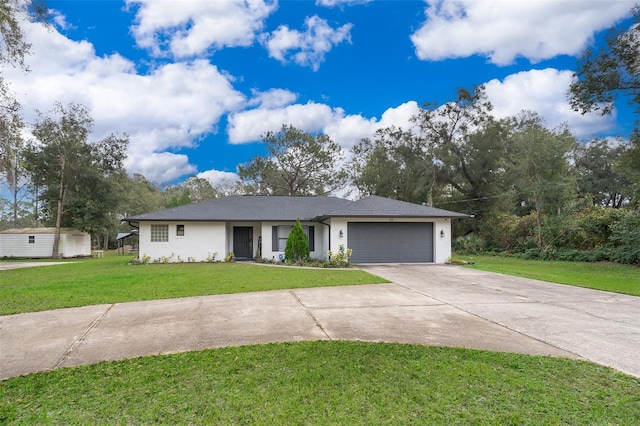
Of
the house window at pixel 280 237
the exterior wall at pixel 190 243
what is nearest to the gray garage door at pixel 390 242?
the house window at pixel 280 237

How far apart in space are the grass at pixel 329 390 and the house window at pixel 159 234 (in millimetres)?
14039

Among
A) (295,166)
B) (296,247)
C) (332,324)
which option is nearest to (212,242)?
(296,247)

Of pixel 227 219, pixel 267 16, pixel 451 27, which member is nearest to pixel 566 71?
pixel 451 27

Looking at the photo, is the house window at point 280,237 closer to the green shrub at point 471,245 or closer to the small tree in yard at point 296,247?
the small tree in yard at point 296,247

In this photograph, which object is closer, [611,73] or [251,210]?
[611,73]

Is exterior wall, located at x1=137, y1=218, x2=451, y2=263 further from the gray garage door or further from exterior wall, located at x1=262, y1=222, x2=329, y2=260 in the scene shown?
the gray garage door

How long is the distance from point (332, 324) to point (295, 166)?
88.3 feet

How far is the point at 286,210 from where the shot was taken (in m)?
18.2

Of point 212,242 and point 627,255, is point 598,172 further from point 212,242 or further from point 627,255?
point 212,242

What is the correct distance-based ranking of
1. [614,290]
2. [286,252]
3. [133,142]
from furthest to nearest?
[133,142], [286,252], [614,290]

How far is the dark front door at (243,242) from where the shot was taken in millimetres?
18312

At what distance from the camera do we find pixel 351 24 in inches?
564

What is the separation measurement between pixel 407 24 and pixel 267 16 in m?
5.70

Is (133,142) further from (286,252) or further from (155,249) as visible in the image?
(286,252)
